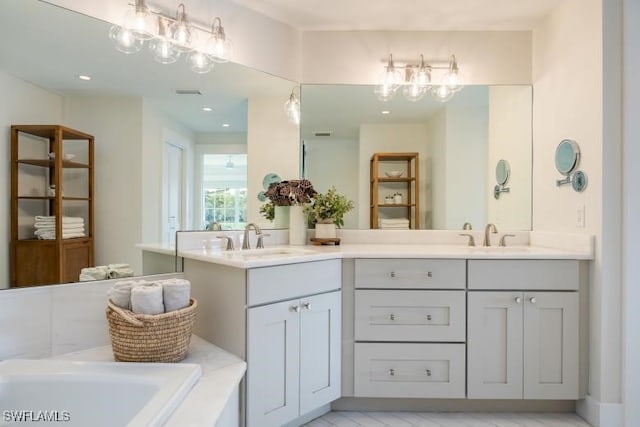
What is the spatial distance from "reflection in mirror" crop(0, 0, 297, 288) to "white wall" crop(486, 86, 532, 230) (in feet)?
5.15

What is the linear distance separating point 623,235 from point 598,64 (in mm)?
875

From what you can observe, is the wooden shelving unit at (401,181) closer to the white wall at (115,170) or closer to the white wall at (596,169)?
the white wall at (596,169)

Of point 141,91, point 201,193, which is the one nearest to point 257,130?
point 201,193

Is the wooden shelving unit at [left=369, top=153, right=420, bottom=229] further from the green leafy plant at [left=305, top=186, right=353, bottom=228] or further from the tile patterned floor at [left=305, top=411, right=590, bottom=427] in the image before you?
the tile patterned floor at [left=305, top=411, right=590, bottom=427]

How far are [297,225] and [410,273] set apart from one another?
0.83 meters

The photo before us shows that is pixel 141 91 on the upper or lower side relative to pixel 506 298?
upper

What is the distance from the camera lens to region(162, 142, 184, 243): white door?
193 cm

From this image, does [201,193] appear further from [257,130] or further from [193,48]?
[193,48]

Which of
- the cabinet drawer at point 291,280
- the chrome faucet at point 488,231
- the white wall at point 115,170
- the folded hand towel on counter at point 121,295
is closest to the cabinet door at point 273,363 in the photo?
the cabinet drawer at point 291,280

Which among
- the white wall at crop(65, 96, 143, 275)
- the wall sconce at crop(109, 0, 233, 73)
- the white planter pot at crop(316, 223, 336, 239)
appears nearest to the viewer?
the white wall at crop(65, 96, 143, 275)

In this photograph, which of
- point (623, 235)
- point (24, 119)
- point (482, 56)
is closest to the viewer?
point (24, 119)

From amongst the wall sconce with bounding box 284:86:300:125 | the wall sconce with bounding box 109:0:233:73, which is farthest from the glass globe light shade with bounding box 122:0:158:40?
the wall sconce with bounding box 284:86:300:125

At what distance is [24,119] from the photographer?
4.85 ft

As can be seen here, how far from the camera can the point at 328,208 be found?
246 centimetres
